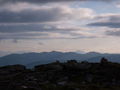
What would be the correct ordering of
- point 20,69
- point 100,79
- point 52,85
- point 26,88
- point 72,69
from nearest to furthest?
point 26,88
point 52,85
point 100,79
point 72,69
point 20,69

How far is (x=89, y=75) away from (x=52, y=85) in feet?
55.9

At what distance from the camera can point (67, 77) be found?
100500mm

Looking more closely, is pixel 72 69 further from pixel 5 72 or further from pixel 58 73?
pixel 5 72

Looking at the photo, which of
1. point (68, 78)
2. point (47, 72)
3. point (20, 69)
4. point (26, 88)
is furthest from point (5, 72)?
point (26, 88)

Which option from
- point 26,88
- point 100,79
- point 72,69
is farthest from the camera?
point 72,69

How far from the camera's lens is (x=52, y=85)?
8844 cm

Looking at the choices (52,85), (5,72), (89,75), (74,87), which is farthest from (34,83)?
(5,72)

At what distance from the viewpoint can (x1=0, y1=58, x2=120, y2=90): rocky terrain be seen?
8725 cm

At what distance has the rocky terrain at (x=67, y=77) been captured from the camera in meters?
87.2

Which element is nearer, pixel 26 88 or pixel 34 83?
pixel 26 88

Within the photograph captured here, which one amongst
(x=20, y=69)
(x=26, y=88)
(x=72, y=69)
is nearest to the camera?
Result: (x=26, y=88)

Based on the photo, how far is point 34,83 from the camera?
3568 inches

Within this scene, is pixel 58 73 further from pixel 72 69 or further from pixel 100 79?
pixel 100 79

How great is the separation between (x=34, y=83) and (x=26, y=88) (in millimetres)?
8010
